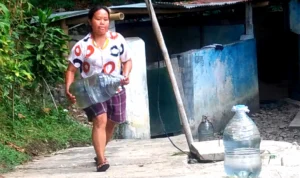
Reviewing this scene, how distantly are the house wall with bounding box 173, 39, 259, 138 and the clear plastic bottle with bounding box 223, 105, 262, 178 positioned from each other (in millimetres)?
5589

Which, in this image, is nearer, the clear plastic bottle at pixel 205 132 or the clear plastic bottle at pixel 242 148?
the clear plastic bottle at pixel 242 148

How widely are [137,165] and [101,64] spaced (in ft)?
3.32

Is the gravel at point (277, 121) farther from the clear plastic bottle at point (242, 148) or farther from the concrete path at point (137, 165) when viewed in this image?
the clear plastic bottle at point (242, 148)

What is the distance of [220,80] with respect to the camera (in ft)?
40.6

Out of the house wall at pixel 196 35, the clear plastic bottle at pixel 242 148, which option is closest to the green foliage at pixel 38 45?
the clear plastic bottle at pixel 242 148

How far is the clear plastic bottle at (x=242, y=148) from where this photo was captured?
513 centimetres

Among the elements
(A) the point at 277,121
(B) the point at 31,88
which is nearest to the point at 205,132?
Result: (B) the point at 31,88

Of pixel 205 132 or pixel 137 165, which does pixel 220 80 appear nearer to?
pixel 205 132

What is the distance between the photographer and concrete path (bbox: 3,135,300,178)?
5574mm

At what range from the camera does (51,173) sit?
6.29 meters

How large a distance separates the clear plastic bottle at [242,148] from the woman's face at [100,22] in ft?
5.09

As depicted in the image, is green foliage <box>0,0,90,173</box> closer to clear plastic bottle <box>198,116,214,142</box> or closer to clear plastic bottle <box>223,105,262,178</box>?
clear plastic bottle <box>198,116,214,142</box>

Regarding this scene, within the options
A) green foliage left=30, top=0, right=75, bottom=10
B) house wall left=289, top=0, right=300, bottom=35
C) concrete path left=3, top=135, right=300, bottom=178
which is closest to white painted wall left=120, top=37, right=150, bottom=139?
concrete path left=3, top=135, right=300, bottom=178

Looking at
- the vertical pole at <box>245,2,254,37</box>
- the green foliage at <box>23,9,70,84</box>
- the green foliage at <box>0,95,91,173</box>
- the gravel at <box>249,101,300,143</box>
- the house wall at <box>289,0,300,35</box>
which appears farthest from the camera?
the house wall at <box>289,0,300,35</box>
